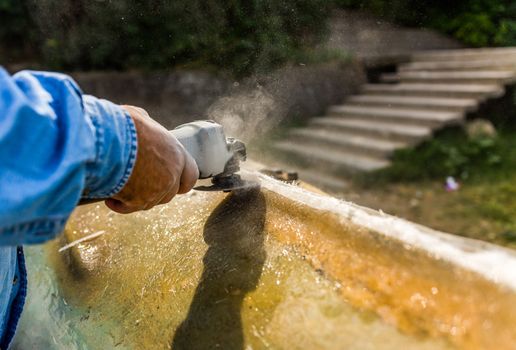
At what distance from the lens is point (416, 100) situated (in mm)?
5879

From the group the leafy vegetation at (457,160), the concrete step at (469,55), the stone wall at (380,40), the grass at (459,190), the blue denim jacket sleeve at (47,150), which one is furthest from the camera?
the stone wall at (380,40)

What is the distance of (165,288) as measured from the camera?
173 centimetres

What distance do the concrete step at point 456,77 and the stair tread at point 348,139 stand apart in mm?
1498

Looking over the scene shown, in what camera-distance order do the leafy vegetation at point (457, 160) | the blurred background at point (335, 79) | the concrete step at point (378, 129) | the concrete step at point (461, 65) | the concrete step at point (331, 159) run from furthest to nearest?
the concrete step at point (461, 65)
the concrete step at point (378, 129)
the concrete step at point (331, 159)
the leafy vegetation at point (457, 160)
the blurred background at point (335, 79)

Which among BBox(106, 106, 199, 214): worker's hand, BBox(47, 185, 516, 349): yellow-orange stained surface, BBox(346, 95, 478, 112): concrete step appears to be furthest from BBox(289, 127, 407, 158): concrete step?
BBox(106, 106, 199, 214): worker's hand

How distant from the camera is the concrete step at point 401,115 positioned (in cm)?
525

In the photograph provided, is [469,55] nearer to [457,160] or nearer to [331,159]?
[457,160]

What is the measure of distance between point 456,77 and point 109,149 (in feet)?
19.2

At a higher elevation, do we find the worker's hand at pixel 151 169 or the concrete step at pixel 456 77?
the worker's hand at pixel 151 169

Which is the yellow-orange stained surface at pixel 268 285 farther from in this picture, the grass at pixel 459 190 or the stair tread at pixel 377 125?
the stair tread at pixel 377 125

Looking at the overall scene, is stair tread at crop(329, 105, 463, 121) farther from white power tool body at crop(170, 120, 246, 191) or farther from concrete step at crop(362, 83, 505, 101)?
white power tool body at crop(170, 120, 246, 191)

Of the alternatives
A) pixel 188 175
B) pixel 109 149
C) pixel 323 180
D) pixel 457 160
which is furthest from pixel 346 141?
pixel 109 149

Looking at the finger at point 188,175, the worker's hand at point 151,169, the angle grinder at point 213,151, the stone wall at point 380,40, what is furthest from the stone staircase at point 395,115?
the worker's hand at point 151,169

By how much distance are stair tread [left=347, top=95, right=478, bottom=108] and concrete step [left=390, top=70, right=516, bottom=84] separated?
1.39ft
